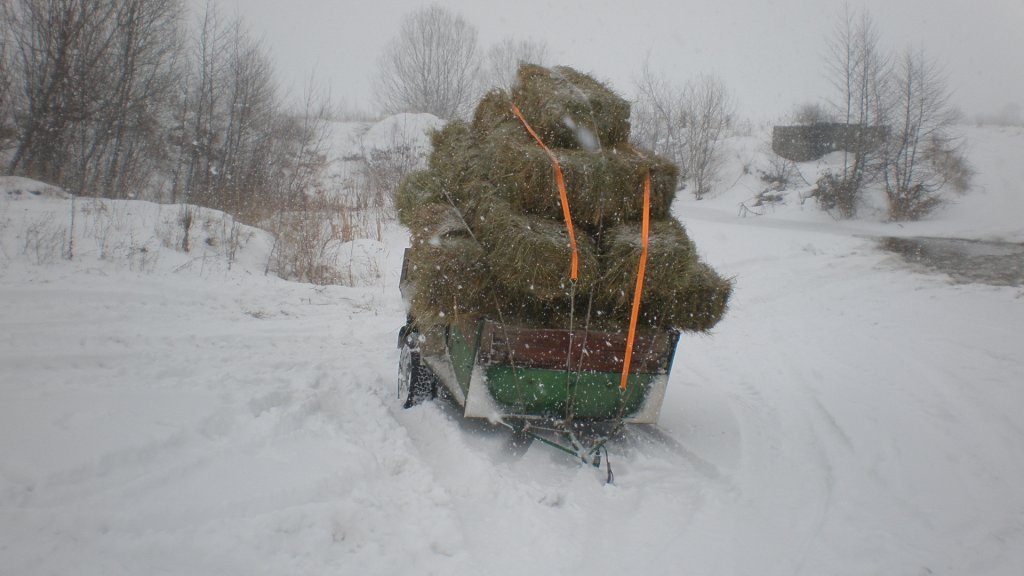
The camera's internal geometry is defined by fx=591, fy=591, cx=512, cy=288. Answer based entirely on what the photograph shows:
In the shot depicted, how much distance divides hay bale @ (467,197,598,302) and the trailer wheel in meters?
1.29

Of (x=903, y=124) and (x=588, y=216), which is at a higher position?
(x=903, y=124)

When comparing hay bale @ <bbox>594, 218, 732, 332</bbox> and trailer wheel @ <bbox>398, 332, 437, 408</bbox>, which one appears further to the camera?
trailer wheel @ <bbox>398, 332, 437, 408</bbox>

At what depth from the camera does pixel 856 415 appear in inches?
208

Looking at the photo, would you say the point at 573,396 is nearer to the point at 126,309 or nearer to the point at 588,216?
the point at 588,216

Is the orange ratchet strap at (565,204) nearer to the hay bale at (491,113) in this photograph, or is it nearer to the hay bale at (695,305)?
the hay bale at (491,113)

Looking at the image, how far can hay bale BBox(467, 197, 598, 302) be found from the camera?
11.8 feet

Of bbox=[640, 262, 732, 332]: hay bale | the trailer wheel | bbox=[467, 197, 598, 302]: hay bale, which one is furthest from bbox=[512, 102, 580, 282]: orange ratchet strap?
the trailer wheel

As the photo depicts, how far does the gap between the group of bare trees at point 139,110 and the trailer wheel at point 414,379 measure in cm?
A: 986

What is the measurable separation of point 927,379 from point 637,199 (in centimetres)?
423

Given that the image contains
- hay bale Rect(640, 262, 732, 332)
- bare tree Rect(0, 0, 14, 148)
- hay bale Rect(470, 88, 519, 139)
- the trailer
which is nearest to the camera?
the trailer

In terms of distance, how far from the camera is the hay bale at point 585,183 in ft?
13.2

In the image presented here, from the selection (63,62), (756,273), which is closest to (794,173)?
(756,273)

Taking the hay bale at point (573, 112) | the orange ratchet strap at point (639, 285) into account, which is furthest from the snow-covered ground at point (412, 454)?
the hay bale at point (573, 112)

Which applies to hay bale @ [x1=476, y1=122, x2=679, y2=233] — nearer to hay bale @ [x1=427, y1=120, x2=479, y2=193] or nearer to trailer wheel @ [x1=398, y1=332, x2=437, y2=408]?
hay bale @ [x1=427, y1=120, x2=479, y2=193]
